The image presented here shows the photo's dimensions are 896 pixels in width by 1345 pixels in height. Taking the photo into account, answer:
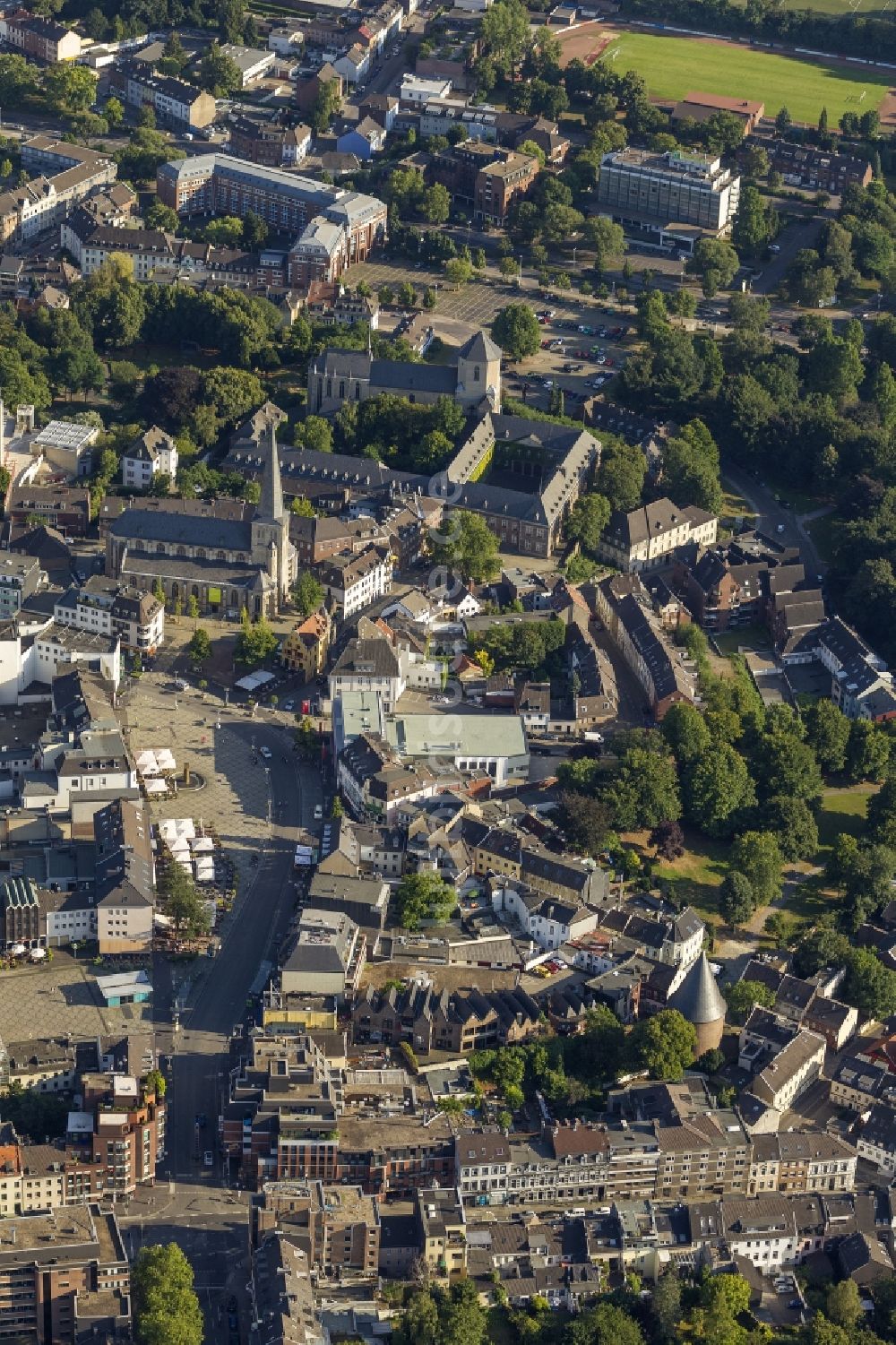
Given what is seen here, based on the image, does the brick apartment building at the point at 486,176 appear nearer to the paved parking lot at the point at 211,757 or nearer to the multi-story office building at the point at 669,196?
the multi-story office building at the point at 669,196

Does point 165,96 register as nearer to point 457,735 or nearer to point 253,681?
point 253,681

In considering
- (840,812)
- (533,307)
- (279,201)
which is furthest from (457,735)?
(279,201)

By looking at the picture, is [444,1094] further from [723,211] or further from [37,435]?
[723,211]

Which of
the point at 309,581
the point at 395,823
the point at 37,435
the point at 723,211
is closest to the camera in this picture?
the point at 395,823

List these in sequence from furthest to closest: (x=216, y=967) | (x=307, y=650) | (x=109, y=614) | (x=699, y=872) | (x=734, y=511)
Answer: (x=734, y=511) < (x=109, y=614) < (x=307, y=650) < (x=699, y=872) < (x=216, y=967)

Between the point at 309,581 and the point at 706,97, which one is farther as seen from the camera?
the point at 706,97

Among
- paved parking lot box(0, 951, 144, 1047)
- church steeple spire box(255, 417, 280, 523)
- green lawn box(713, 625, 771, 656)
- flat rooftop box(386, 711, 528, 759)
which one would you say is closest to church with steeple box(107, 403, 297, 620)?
church steeple spire box(255, 417, 280, 523)

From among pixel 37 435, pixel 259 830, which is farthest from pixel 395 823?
pixel 37 435

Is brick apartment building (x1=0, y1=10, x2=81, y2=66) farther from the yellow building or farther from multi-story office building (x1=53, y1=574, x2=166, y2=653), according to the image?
the yellow building
